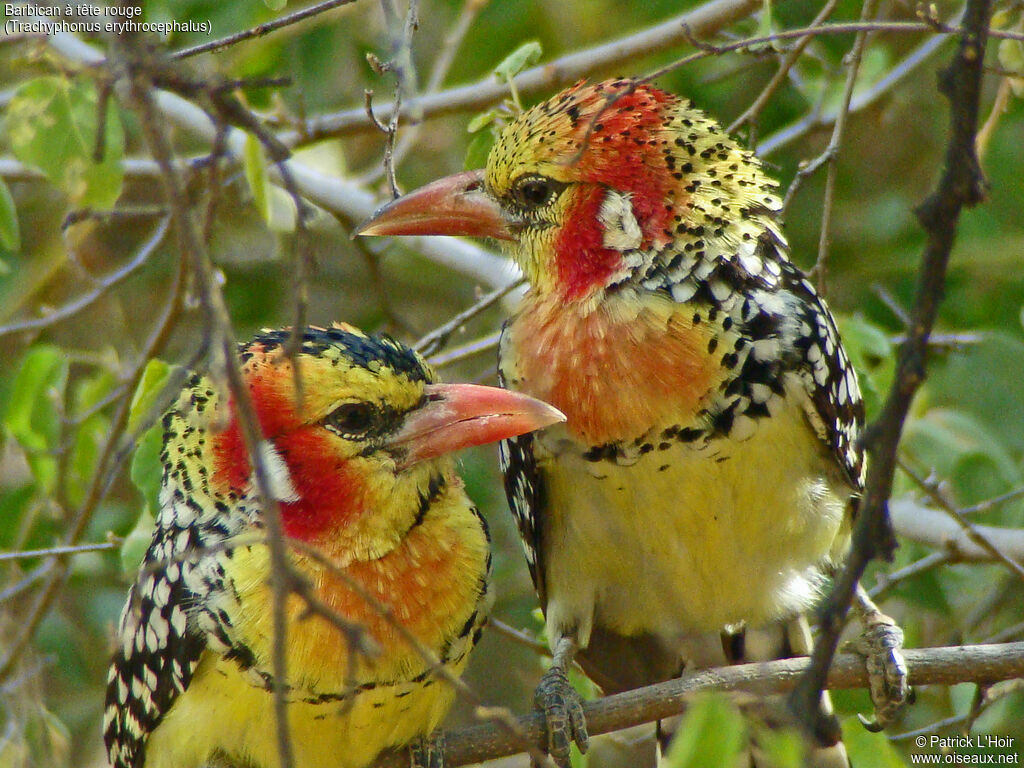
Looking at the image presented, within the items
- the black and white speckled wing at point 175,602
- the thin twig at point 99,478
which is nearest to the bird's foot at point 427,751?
the black and white speckled wing at point 175,602

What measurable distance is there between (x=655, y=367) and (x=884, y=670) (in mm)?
952

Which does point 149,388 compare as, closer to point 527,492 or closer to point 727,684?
point 527,492

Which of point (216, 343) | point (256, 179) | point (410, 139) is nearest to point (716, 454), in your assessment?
point (256, 179)

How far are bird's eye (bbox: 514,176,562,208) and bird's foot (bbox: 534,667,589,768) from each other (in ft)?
3.89

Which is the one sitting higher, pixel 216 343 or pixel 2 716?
pixel 216 343

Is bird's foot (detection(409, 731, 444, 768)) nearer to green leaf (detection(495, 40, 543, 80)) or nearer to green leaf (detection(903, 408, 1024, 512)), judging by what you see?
green leaf (detection(495, 40, 543, 80))

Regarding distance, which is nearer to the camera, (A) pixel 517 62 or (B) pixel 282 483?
(B) pixel 282 483

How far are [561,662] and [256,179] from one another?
1.56 meters

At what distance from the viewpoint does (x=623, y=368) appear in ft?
9.03

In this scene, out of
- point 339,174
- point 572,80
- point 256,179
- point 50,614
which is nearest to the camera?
point 256,179

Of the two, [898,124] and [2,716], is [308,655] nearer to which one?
[2,716]

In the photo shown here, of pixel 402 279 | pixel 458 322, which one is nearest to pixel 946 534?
pixel 458 322

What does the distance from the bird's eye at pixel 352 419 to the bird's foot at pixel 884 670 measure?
1.33 meters

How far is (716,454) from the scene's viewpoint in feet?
9.01
